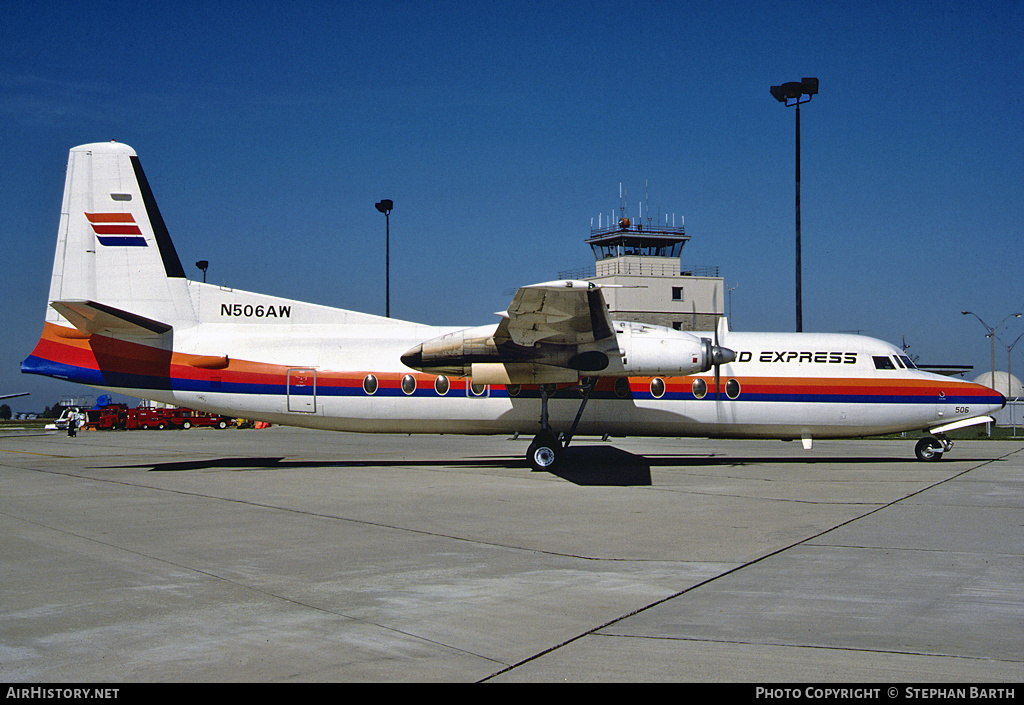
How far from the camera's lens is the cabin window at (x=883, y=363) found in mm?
20797

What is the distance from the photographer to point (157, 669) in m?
5.31

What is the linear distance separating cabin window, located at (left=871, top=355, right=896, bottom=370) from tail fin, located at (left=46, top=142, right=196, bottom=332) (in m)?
17.4

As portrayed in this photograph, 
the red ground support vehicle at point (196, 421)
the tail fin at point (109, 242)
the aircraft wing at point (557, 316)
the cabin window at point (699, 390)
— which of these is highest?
the tail fin at point (109, 242)

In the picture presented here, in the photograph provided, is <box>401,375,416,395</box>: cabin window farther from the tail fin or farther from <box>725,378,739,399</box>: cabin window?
<box>725,378,739,399</box>: cabin window

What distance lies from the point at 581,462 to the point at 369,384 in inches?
236

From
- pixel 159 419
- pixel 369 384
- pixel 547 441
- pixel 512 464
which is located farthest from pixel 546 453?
pixel 159 419

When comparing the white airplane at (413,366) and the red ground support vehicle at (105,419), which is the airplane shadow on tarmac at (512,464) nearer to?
the white airplane at (413,366)

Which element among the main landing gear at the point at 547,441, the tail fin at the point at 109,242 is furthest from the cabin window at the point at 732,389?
the tail fin at the point at 109,242

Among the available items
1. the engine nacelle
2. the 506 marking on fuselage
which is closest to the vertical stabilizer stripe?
the 506 marking on fuselage

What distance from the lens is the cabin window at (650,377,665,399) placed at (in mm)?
20000

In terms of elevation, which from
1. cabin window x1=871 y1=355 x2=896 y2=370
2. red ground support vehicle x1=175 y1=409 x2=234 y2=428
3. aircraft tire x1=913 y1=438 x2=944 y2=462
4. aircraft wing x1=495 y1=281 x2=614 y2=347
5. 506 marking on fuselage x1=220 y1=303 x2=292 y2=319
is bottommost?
red ground support vehicle x1=175 y1=409 x2=234 y2=428

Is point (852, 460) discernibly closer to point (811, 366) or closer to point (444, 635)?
point (811, 366)

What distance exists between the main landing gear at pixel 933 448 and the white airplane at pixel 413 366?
1.45m

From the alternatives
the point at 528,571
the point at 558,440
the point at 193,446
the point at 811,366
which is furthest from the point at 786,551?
the point at 193,446
